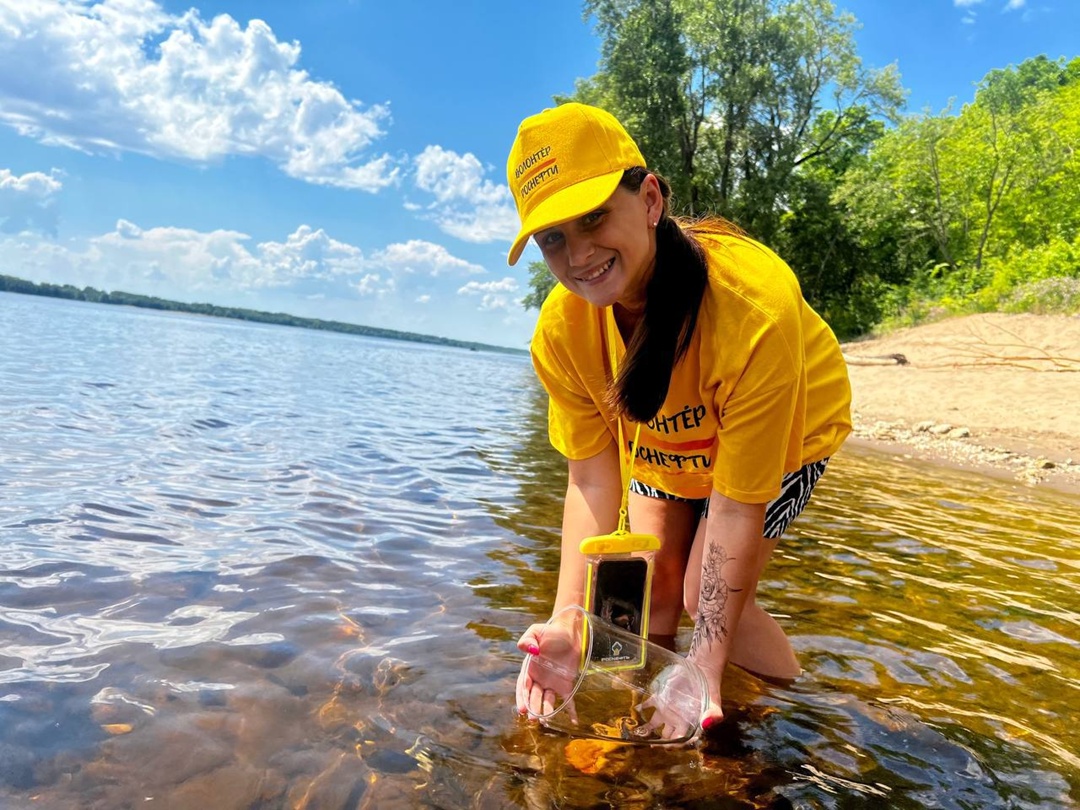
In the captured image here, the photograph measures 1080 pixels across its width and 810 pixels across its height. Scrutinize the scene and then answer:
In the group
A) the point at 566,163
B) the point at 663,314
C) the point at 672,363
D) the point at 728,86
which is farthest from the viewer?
the point at 728,86

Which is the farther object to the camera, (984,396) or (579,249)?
(984,396)

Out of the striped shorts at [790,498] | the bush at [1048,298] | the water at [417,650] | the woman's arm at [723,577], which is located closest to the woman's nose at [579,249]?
the woman's arm at [723,577]

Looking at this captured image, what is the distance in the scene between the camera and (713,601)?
2.35 meters

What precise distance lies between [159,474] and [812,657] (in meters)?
5.28

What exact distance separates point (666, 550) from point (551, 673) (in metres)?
0.85

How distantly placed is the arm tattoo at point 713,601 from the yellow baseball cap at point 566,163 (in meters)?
1.11

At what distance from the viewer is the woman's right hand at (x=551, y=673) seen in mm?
2500

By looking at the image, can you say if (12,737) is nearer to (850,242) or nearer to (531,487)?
(531,487)

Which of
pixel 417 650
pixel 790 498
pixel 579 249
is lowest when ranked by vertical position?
pixel 417 650

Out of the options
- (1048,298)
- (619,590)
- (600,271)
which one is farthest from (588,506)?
(1048,298)

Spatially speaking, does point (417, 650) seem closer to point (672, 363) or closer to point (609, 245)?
point (672, 363)

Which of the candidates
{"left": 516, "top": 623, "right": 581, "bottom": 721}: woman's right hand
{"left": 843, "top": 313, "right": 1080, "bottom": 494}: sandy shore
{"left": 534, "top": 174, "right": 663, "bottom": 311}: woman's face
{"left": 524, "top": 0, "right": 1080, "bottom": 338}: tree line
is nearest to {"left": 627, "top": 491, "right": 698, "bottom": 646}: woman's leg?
{"left": 516, "top": 623, "right": 581, "bottom": 721}: woman's right hand

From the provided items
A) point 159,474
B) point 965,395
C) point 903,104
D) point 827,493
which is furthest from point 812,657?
point 903,104

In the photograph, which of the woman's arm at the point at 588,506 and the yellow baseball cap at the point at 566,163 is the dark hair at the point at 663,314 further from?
the woman's arm at the point at 588,506
